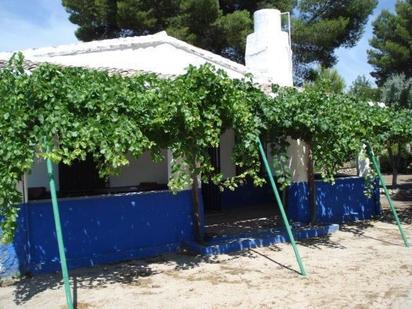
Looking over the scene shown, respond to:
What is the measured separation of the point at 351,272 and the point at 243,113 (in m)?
2.76

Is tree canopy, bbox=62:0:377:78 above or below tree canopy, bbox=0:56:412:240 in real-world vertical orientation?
above

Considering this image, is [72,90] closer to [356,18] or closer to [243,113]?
[243,113]

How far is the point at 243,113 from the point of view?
6.96m

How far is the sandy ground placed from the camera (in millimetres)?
5766

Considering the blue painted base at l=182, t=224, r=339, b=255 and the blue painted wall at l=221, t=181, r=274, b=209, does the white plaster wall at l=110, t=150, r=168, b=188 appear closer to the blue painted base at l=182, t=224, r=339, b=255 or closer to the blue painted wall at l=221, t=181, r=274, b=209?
the blue painted wall at l=221, t=181, r=274, b=209

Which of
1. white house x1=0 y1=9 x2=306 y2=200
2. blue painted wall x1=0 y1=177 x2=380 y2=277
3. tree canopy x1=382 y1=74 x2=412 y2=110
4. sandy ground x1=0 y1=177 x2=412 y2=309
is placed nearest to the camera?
sandy ground x1=0 y1=177 x2=412 y2=309

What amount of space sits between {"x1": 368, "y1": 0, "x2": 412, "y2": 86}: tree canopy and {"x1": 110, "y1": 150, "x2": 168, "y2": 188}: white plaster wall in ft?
48.2

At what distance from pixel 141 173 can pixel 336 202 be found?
4.49m

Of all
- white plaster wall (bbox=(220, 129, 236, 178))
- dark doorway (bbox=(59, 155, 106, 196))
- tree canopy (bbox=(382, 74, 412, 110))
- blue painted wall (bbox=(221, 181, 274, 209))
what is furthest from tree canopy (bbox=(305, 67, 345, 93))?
dark doorway (bbox=(59, 155, 106, 196))

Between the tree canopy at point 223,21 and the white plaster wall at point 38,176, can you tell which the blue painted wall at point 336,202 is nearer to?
the white plaster wall at point 38,176

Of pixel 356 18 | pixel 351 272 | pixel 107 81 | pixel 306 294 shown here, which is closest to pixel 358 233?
pixel 351 272

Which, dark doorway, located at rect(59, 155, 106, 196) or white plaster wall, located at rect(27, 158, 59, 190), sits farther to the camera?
dark doorway, located at rect(59, 155, 106, 196)

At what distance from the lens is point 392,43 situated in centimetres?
2167

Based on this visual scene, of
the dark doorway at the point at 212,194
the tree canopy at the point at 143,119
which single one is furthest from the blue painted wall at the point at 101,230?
the dark doorway at the point at 212,194
